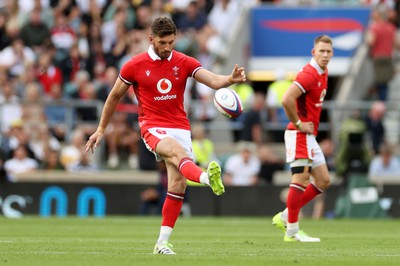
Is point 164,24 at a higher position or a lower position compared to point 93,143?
higher

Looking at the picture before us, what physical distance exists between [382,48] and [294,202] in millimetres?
14181

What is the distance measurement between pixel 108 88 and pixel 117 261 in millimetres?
15538

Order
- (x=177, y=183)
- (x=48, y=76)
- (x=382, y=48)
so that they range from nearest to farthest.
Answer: (x=177, y=183) < (x=48, y=76) < (x=382, y=48)

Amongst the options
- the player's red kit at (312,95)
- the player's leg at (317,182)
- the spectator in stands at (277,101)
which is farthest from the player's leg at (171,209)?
the spectator in stands at (277,101)

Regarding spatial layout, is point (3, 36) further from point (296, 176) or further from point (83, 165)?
point (296, 176)

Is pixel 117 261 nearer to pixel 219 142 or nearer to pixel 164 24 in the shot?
pixel 164 24

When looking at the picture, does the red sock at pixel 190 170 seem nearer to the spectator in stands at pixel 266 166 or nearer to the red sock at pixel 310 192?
the red sock at pixel 310 192

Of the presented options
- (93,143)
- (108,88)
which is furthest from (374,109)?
(93,143)

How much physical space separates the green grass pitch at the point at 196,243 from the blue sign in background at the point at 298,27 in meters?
9.34

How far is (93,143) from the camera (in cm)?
1294

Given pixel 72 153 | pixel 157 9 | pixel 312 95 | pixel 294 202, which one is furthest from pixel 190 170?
pixel 157 9

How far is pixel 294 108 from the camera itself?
15.2 m

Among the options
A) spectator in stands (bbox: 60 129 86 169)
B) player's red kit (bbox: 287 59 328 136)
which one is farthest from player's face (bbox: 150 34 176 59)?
spectator in stands (bbox: 60 129 86 169)

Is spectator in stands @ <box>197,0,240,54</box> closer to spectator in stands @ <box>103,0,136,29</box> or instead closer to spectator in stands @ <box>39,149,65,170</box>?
spectator in stands @ <box>103,0,136,29</box>
